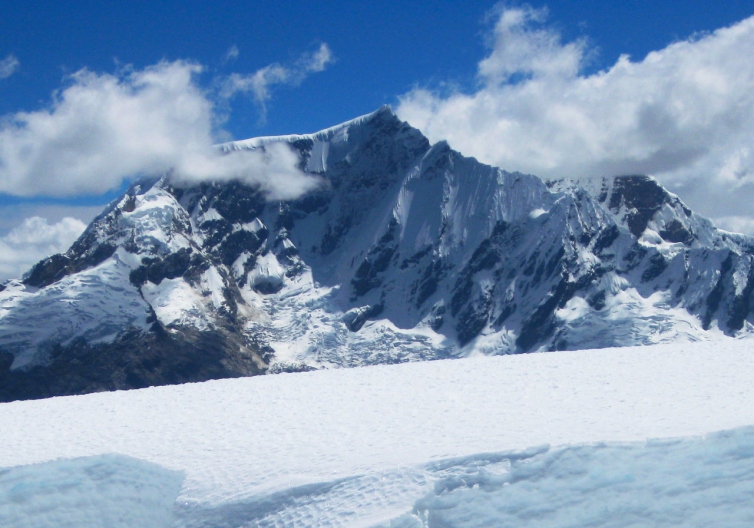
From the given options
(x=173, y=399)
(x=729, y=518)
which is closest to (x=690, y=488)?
(x=729, y=518)

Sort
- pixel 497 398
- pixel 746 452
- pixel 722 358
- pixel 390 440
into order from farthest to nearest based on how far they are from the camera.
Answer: pixel 722 358, pixel 497 398, pixel 390 440, pixel 746 452

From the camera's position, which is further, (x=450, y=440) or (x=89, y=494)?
(x=450, y=440)

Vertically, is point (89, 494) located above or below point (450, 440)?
below

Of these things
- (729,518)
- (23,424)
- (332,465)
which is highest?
(23,424)

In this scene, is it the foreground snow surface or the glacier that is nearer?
the foreground snow surface

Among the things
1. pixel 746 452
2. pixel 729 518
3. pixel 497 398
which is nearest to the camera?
pixel 729 518

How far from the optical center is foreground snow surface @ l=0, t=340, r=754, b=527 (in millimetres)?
19766

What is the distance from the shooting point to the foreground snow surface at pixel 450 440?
64.8 feet

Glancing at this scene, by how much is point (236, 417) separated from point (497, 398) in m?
10.5

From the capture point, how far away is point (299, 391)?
3584 cm

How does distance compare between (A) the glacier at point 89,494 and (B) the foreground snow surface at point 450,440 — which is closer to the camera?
(B) the foreground snow surface at point 450,440

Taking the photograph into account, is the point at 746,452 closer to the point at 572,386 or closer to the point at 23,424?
the point at 572,386

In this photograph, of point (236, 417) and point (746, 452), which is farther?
point (236, 417)

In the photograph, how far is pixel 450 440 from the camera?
24.4 meters
